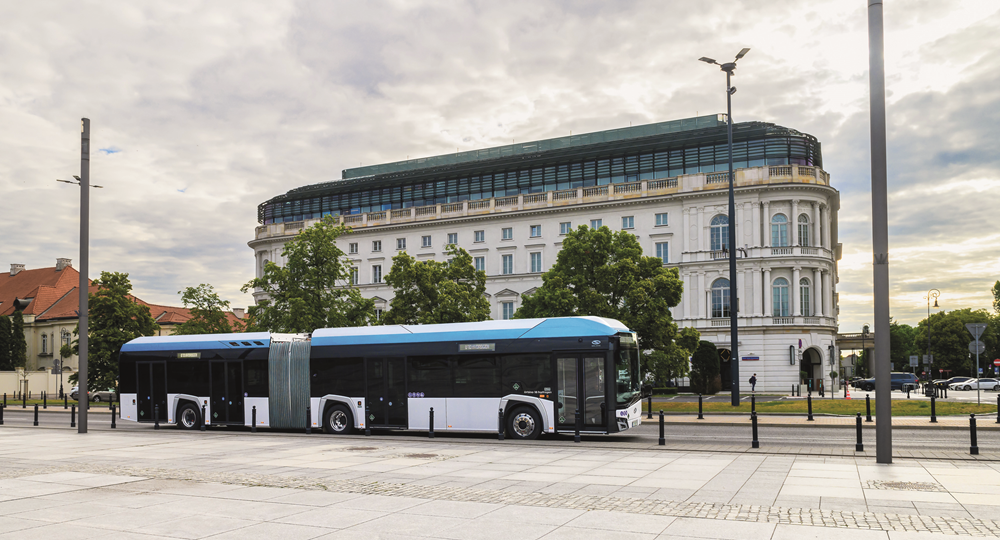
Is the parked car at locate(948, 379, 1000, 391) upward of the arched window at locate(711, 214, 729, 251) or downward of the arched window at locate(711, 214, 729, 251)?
downward

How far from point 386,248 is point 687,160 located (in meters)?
30.8

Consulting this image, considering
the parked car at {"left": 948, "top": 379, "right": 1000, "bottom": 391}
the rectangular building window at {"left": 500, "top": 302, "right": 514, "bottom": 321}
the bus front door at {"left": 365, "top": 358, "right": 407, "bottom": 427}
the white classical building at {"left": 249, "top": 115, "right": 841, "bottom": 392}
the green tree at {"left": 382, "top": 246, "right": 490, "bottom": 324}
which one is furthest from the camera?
the rectangular building window at {"left": 500, "top": 302, "right": 514, "bottom": 321}

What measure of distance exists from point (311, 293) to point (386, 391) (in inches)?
876

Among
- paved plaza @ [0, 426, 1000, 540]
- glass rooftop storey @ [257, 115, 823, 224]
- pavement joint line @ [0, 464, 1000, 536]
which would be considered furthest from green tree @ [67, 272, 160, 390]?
pavement joint line @ [0, 464, 1000, 536]

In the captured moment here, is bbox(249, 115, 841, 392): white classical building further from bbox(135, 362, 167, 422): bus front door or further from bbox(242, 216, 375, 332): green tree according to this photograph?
bbox(135, 362, 167, 422): bus front door

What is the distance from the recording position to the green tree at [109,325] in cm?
6097

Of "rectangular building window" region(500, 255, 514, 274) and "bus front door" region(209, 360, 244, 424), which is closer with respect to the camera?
"bus front door" region(209, 360, 244, 424)

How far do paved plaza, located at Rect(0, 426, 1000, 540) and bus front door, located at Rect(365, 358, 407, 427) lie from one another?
451 centimetres

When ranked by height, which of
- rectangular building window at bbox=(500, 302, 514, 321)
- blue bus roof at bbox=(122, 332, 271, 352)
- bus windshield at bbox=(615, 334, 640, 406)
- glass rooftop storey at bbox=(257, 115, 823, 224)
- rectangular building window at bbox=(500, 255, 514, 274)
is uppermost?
glass rooftop storey at bbox=(257, 115, 823, 224)

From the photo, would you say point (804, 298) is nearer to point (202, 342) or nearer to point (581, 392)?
point (581, 392)

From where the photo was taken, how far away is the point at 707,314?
6550 cm

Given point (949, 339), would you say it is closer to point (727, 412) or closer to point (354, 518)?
point (727, 412)

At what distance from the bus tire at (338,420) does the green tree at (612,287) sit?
Answer: 2297 centimetres

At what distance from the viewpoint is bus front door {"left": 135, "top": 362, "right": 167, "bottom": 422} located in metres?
26.8
